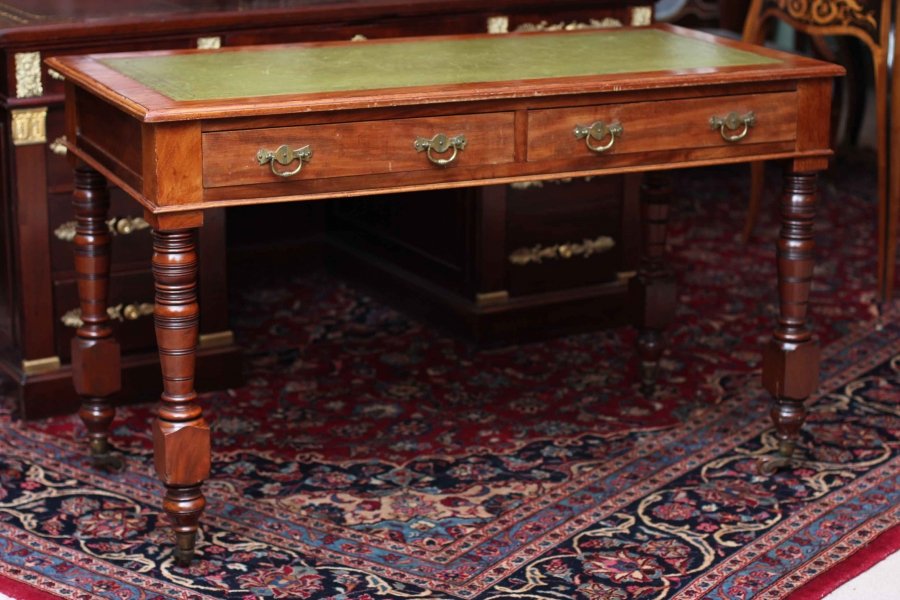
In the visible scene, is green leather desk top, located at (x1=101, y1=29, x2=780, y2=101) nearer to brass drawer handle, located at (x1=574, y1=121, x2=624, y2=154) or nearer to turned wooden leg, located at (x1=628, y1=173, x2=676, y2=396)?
brass drawer handle, located at (x1=574, y1=121, x2=624, y2=154)

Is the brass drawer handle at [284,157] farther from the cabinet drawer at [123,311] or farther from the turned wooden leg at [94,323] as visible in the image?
the cabinet drawer at [123,311]

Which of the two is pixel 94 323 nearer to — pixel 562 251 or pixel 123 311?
pixel 123 311

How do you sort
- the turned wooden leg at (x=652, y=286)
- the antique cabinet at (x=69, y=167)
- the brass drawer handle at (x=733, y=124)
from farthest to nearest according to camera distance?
the turned wooden leg at (x=652, y=286), the antique cabinet at (x=69, y=167), the brass drawer handle at (x=733, y=124)

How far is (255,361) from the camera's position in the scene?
182 inches

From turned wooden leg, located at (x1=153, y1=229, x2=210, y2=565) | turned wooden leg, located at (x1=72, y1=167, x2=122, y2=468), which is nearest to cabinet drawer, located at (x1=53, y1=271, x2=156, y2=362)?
turned wooden leg, located at (x1=72, y1=167, x2=122, y2=468)

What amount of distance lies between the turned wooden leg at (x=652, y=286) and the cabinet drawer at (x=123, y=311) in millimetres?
1385

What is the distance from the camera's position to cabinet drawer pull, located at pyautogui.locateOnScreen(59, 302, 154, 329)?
13.3 ft

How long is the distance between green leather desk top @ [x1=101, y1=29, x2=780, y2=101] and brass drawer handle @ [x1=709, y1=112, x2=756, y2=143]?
141 millimetres

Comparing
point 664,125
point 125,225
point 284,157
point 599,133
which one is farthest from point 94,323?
point 664,125

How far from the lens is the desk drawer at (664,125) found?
3268 millimetres

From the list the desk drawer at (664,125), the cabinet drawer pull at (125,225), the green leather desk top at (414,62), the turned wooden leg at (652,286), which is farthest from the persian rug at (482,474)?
the green leather desk top at (414,62)

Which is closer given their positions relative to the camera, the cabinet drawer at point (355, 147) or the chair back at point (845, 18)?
the cabinet drawer at point (355, 147)

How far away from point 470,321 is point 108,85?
1874 millimetres

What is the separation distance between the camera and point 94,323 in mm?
3627
